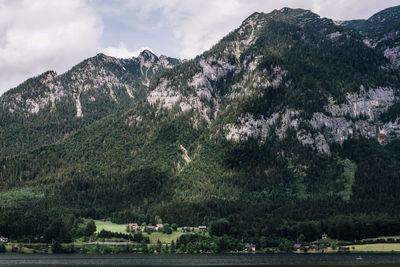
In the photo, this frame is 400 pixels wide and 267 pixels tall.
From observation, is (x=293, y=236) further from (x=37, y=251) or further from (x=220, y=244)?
(x=37, y=251)

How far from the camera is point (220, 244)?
18450cm

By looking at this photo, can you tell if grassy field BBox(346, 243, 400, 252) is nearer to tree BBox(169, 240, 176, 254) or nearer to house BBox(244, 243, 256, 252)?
house BBox(244, 243, 256, 252)

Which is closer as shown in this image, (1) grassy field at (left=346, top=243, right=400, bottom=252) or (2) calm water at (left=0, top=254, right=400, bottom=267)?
(2) calm water at (left=0, top=254, right=400, bottom=267)

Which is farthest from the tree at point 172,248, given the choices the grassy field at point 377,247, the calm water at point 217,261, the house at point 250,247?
the grassy field at point 377,247

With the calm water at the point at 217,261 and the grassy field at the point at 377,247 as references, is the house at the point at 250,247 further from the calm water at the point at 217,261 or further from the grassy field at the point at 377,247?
the grassy field at the point at 377,247

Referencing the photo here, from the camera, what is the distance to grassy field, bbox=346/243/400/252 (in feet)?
582

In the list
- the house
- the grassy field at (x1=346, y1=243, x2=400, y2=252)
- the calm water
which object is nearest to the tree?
the calm water

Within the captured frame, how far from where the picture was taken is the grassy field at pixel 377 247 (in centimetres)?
17725

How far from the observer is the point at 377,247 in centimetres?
17975

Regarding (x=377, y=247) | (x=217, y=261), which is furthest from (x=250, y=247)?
(x=377, y=247)

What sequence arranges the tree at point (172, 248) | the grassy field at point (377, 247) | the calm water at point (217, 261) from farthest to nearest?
the tree at point (172, 248) < the grassy field at point (377, 247) < the calm water at point (217, 261)

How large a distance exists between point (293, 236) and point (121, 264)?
87385mm

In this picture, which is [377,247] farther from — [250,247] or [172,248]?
[172,248]

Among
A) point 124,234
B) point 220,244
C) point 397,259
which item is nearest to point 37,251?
point 124,234
